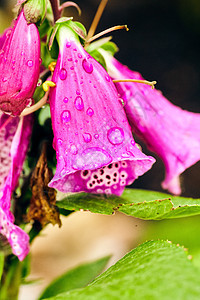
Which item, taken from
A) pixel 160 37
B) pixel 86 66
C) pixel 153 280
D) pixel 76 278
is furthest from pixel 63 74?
pixel 160 37

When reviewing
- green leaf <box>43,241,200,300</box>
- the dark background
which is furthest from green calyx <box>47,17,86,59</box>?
the dark background

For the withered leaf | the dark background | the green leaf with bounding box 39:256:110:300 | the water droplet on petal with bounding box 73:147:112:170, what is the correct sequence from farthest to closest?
the dark background, the green leaf with bounding box 39:256:110:300, the withered leaf, the water droplet on petal with bounding box 73:147:112:170

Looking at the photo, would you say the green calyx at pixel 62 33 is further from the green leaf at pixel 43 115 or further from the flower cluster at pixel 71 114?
the green leaf at pixel 43 115

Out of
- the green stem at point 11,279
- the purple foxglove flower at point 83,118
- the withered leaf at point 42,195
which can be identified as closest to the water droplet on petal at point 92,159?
the purple foxglove flower at point 83,118

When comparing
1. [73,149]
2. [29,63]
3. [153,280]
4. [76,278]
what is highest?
[29,63]

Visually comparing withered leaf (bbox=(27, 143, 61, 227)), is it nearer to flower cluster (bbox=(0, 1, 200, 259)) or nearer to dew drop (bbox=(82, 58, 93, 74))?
flower cluster (bbox=(0, 1, 200, 259))

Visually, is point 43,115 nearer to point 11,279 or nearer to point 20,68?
point 20,68
